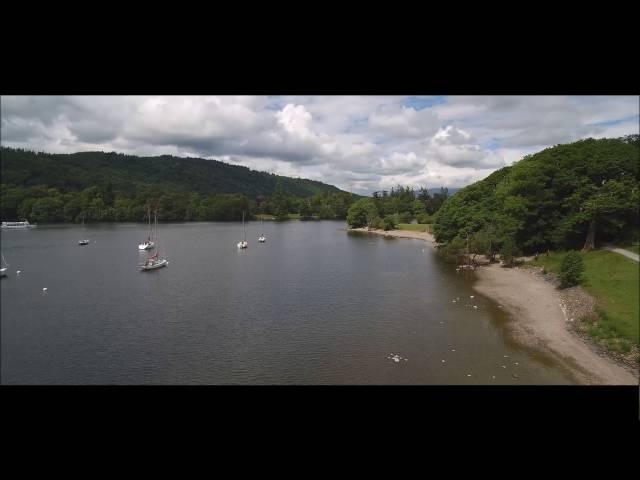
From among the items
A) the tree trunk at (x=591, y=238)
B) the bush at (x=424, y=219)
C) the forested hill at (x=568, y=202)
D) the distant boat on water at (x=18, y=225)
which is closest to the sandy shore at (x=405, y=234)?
the bush at (x=424, y=219)

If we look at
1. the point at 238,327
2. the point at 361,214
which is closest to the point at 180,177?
the point at 361,214

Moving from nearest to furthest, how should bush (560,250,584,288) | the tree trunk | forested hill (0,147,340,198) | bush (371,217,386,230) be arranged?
bush (560,250,584,288) → the tree trunk → forested hill (0,147,340,198) → bush (371,217,386,230)

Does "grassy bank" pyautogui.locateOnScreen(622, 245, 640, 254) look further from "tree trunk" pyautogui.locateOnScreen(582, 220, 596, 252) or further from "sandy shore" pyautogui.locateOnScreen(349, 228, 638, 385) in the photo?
"sandy shore" pyautogui.locateOnScreen(349, 228, 638, 385)

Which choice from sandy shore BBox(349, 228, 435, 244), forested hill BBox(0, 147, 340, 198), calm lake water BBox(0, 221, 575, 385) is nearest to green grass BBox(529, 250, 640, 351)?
calm lake water BBox(0, 221, 575, 385)

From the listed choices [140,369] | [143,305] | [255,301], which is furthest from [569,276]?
[143,305]

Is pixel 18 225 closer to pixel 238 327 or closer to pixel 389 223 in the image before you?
pixel 238 327

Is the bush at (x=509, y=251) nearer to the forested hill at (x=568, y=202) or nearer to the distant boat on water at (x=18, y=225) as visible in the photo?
the forested hill at (x=568, y=202)
